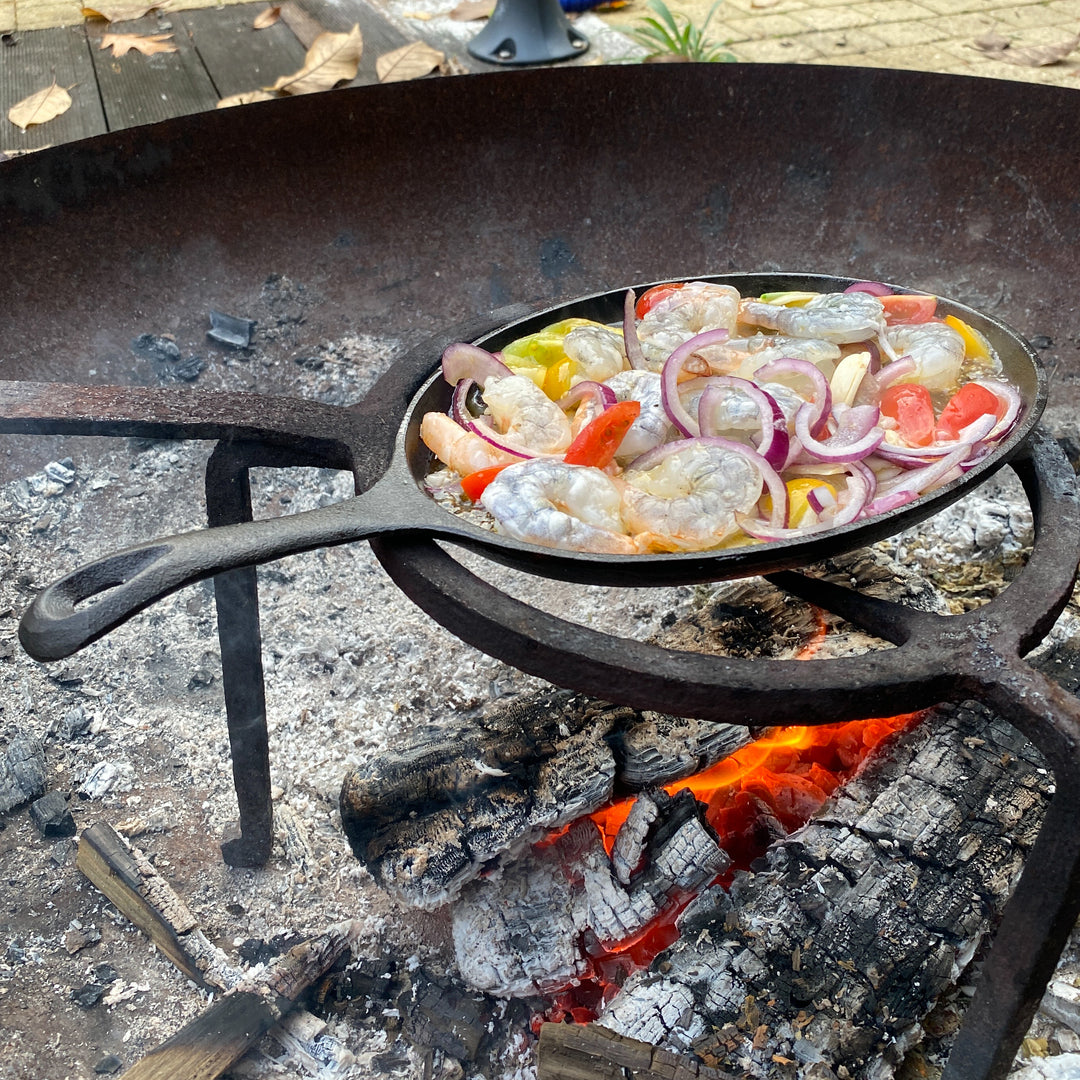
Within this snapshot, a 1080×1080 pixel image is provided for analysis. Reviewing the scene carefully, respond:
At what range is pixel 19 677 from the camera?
2.65 m

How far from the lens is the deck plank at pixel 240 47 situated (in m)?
4.83

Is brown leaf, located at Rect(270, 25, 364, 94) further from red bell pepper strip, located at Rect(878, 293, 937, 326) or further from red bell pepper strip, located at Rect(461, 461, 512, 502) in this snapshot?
red bell pepper strip, located at Rect(461, 461, 512, 502)

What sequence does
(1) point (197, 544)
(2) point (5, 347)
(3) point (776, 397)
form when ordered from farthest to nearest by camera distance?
(2) point (5, 347) < (3) point (776, 397) < (1) point (197, 544)

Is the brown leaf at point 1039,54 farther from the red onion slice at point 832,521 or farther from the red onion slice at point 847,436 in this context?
the red onion slice at point 832,521

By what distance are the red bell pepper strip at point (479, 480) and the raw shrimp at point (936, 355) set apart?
84cm

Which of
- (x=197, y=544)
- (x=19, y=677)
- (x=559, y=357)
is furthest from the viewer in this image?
(x=19, y=677)

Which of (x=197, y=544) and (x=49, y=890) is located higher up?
(x=197, y=544)

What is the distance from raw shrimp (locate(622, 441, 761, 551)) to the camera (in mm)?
1564

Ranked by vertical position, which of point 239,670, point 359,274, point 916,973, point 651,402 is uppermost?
point 651,402

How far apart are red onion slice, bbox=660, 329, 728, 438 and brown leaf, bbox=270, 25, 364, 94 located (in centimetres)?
353

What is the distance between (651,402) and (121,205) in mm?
2034

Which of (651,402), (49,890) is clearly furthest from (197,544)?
(49,890)

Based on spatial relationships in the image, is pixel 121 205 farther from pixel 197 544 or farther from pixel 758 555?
pixel 758 555

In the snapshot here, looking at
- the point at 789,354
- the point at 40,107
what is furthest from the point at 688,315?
the point at 40,107
